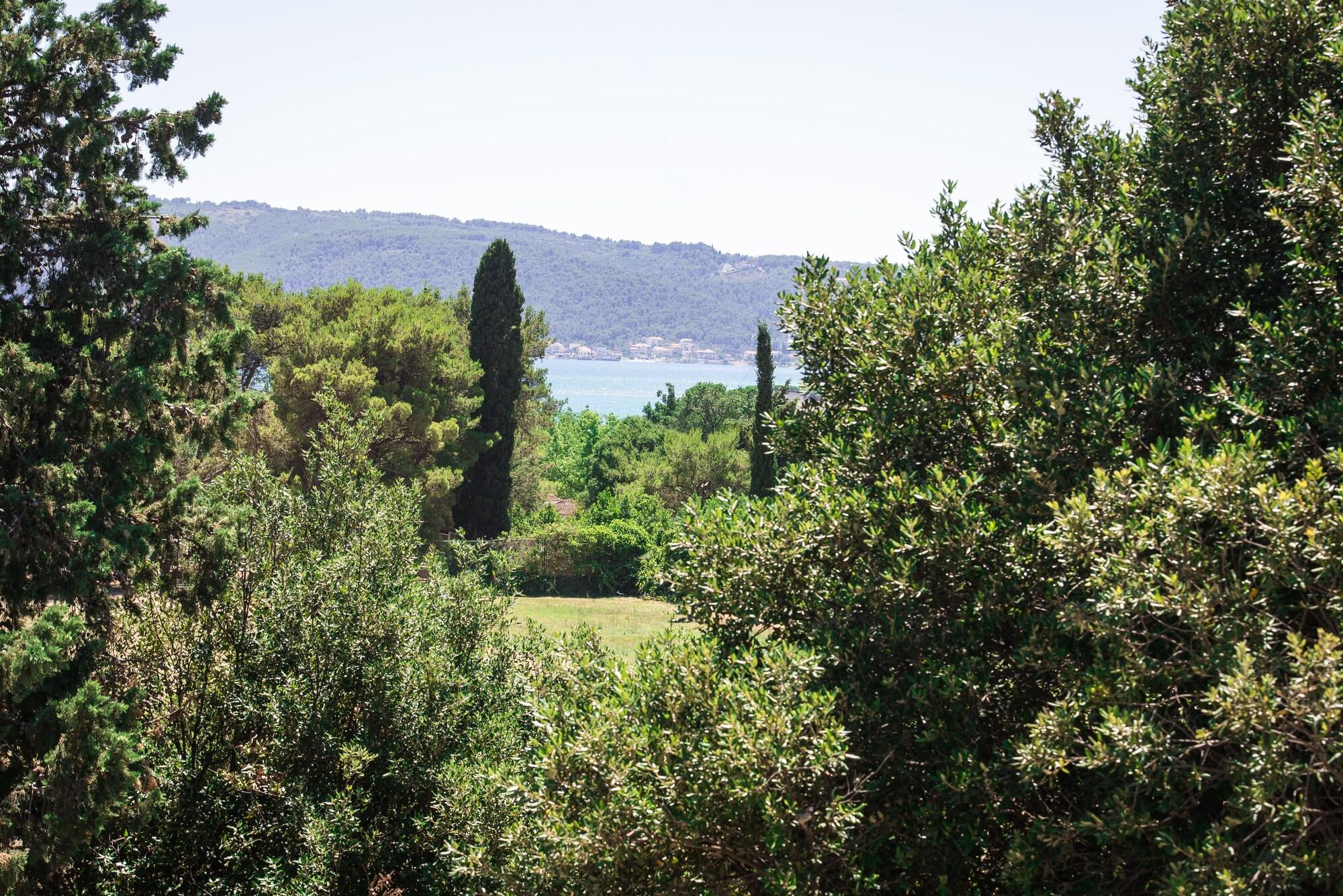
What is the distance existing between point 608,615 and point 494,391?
1182 cm

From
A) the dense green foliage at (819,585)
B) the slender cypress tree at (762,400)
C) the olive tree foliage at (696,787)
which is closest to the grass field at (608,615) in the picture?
the slender cypress tree at (762,400)

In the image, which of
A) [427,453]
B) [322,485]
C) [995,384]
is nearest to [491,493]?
[427,453]

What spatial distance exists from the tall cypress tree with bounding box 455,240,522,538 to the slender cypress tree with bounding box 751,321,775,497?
29.7ft

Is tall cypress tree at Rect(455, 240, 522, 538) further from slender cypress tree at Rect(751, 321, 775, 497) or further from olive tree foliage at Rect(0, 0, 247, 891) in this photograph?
olive tree foliage at Rect(0, 0, 247, 891)

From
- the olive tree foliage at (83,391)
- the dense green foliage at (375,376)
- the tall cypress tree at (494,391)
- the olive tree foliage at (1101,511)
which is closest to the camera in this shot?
the olive tree foliage at (1101,511)

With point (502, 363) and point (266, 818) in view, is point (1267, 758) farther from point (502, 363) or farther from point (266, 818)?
point (502, 363)

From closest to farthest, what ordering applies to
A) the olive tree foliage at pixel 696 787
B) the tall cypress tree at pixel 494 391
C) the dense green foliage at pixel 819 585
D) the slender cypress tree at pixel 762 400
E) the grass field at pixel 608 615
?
the dense green foliage at pixel 819 585, the olive tree foliage at pixel 696 787, the grass field at pixel 608 615, the slender cypress tree at pixel 762 400, the tall cypress tree at pixel 494 391

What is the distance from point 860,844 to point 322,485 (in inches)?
291

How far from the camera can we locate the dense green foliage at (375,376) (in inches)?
1237

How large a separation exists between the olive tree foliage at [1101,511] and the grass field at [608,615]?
15.9 metres

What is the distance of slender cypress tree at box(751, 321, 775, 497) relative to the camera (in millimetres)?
35562

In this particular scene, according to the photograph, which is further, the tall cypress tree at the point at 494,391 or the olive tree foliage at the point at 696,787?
the tall cypress tree at the point at 494,391

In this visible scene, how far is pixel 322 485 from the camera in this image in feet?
35.9

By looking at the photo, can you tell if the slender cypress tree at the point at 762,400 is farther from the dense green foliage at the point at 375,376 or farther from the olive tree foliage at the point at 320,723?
the olive tree foliage at the point at 320,723
